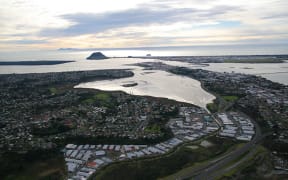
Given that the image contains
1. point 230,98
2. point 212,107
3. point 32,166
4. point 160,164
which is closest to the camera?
point 160,164

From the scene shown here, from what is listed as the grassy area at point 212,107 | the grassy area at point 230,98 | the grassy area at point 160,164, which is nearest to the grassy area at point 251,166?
the grassy area at point 160,164

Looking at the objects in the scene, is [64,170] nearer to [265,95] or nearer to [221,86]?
[265,95]

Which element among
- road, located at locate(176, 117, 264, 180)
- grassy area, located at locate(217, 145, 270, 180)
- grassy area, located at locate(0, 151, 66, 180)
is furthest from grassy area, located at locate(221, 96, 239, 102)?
grassy area, located at locate(0, 151, 66, 180)

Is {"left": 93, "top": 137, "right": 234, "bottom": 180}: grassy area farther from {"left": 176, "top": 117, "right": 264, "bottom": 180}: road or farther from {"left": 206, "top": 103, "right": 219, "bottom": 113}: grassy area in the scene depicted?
{"left": 206, "top": 103, "right": 219, "bottom": 113}: grassy area

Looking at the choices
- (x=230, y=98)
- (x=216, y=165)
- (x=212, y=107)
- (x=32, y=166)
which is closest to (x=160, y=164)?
(x=216, y=165)

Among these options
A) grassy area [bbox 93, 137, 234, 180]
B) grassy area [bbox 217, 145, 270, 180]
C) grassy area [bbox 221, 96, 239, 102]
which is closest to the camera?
grassy area [bbox 217, 145, 270, 180]

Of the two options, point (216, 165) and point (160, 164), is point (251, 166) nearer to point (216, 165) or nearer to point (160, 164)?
point (216, 165)
